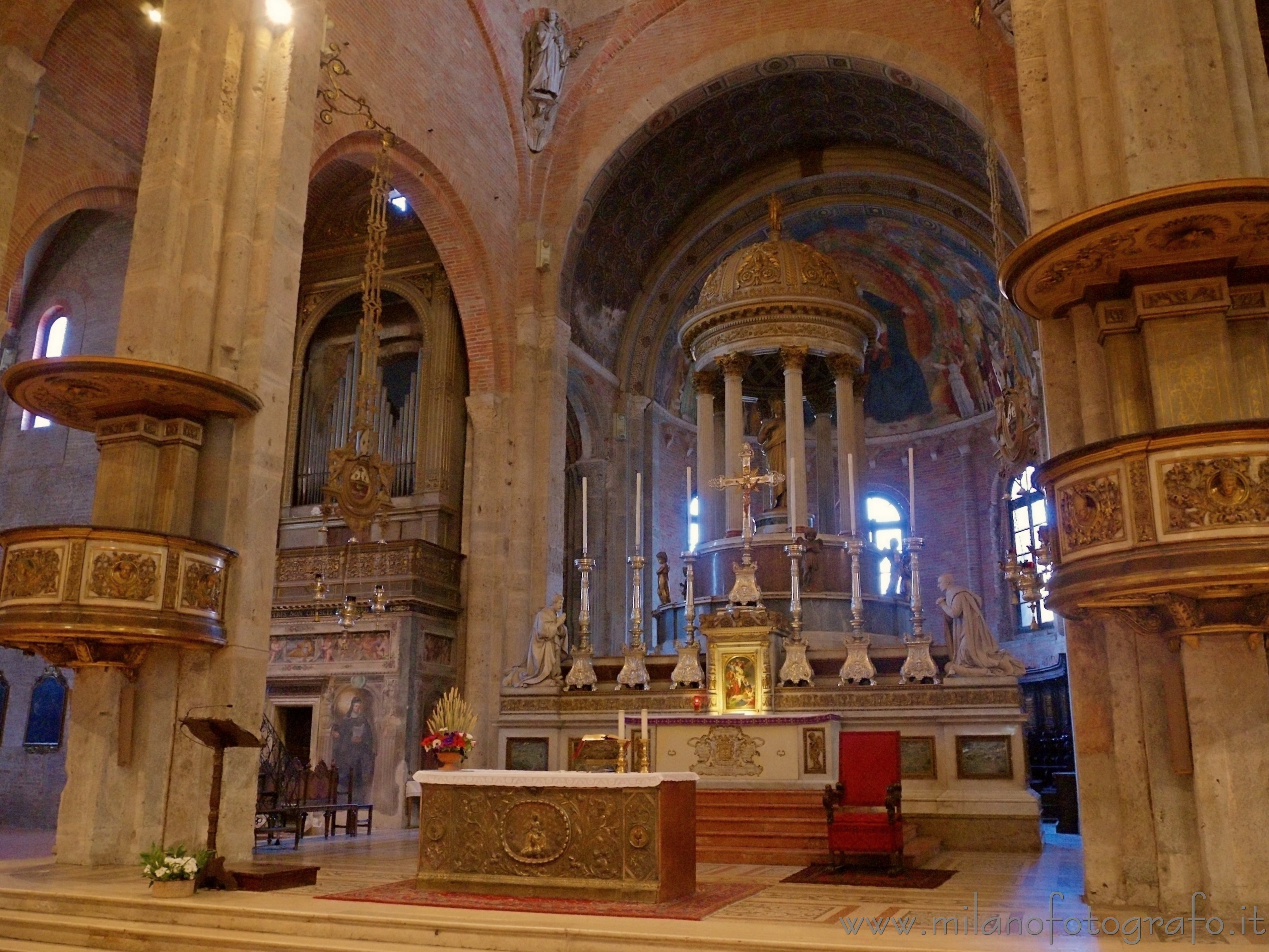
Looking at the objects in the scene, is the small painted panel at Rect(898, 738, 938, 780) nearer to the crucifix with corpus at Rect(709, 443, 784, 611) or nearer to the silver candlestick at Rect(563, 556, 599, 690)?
the crucifix with corpus at Rect(709, 443, 784, 611)

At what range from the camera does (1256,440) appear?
5176 millimetres

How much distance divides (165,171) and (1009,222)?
11282 mm

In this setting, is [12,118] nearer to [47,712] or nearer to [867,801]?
[47,712]

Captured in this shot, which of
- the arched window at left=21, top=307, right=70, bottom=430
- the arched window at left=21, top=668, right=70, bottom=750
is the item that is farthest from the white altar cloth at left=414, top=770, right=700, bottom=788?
the arched window at left=21, top=307, right=70, bottom=430

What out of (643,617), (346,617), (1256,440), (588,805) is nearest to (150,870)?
(588,805)

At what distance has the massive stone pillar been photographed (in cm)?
532

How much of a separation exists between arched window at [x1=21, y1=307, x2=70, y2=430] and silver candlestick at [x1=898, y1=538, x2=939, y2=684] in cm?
1318

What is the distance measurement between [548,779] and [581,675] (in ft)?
17.9

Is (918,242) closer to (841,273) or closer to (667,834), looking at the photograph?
(841,273)

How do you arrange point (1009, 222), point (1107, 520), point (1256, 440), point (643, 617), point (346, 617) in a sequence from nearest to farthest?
point (1256, 440) → point (1107, 520) → point (346, 617) → point (1009, 222) → point (643, 617)

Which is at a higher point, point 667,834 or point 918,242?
point 918,242

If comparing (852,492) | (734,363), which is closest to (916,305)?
(734,363)

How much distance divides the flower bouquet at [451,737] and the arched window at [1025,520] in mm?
13200

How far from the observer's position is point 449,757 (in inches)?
298
